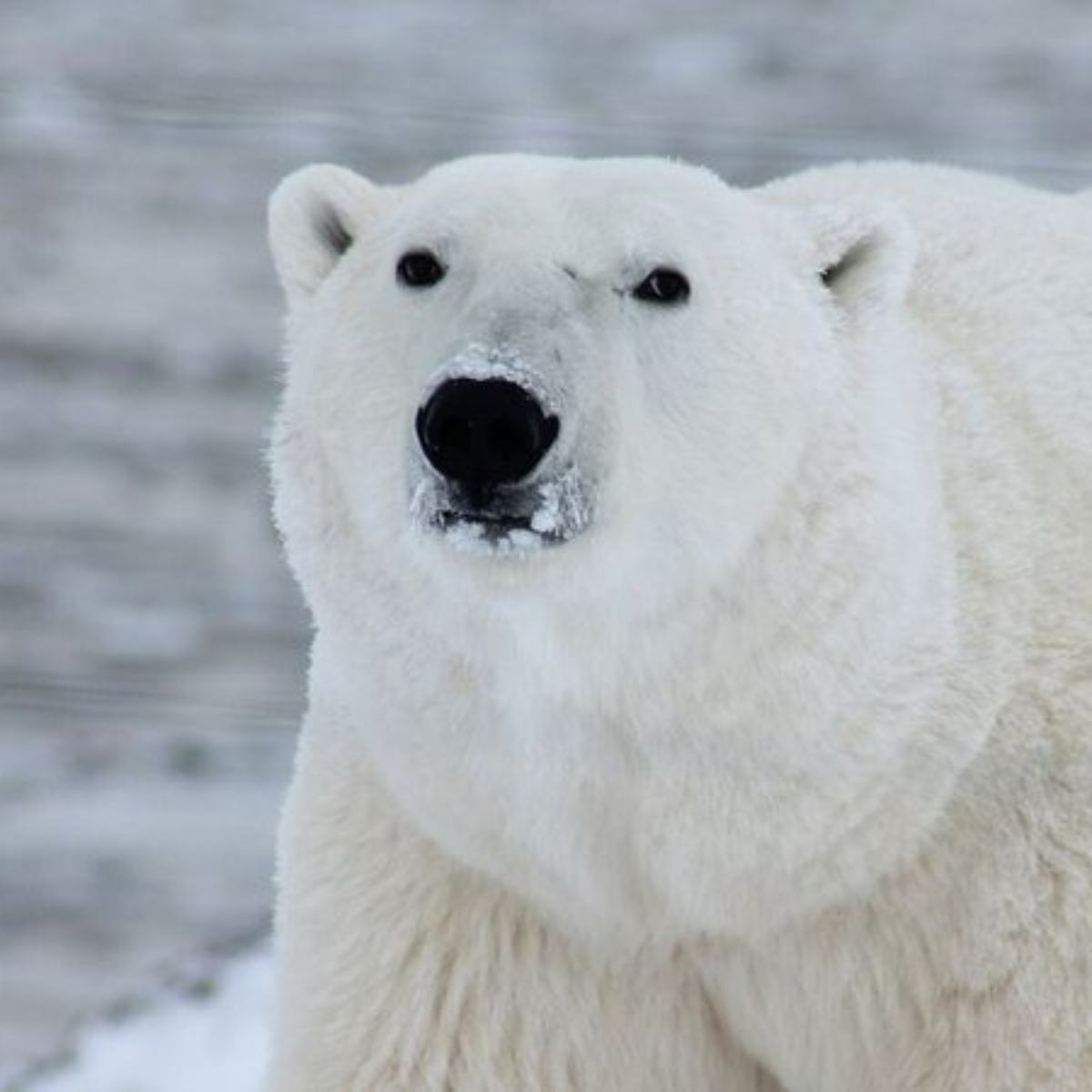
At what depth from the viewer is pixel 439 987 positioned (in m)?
2.84

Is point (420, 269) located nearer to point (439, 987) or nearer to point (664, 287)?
point (664, 287)

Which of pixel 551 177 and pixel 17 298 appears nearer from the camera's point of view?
pixel 551 177

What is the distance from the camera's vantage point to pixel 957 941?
2711mm

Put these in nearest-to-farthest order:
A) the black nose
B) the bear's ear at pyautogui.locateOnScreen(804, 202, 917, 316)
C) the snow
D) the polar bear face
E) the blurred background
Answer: the black nose → the polar bear face → the bear's ear at pyautogui.locateOnScreen(804, 202, 917, 316) → the snow → the blurred background

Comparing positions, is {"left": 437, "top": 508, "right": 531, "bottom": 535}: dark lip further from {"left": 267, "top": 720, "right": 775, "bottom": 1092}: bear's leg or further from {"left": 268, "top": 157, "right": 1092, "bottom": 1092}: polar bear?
{"left": 267, "top": 720, "right": 775, "bottom": 1092}: bear's leg

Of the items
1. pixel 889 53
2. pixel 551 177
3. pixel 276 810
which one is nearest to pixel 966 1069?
pixel 551 177

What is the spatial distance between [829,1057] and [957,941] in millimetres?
203

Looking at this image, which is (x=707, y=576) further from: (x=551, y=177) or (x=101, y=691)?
(x=101, y=691)

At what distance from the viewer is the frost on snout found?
228cm

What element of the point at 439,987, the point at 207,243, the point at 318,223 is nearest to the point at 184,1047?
the point at 439,987

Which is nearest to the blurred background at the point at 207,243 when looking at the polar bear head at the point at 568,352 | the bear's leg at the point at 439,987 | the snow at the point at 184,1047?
the snow at the point at 184,1047

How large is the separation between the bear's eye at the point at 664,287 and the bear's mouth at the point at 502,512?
261 millimetres

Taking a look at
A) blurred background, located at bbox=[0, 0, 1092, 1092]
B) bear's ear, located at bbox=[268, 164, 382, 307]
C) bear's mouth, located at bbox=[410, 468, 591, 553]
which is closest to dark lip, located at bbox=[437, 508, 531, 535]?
bear's mouth, located at bbox=[410, 468, 591, 553]

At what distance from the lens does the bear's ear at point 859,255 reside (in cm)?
274
